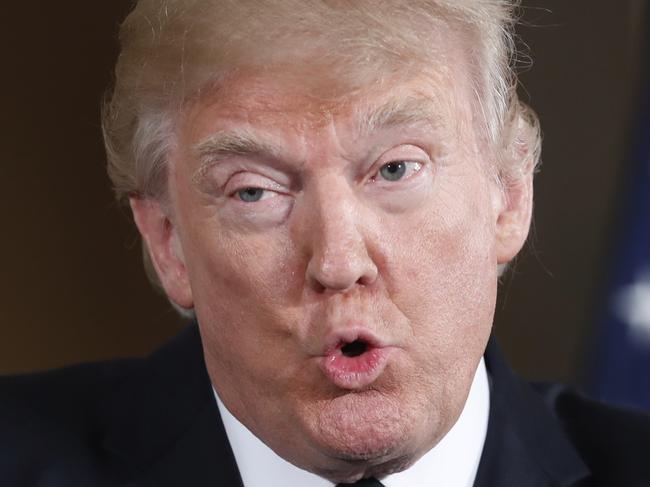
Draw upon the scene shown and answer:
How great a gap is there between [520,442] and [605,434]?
6.0 inches

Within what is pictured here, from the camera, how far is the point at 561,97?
2.57m

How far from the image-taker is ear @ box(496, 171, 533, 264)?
1920mm

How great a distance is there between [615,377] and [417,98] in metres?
1.18

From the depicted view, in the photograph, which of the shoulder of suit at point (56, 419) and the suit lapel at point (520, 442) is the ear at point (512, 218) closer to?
the suit lapel at point (520, 442)

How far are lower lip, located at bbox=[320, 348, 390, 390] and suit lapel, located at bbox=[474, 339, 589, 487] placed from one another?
13.4 inches

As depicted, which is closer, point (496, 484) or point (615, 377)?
point (496, 484)

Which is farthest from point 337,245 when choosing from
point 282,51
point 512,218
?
point 512,218

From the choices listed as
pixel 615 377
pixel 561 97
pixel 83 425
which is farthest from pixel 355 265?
pixel 615 377

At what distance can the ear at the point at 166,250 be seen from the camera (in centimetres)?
196

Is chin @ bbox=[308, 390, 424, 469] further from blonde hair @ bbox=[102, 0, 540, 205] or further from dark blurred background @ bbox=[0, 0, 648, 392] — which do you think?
dark blurred background @ bbox=[0, 0, 648, 392]

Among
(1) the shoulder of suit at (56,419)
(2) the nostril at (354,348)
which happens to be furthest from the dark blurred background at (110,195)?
(2) the nostril at (354,348)

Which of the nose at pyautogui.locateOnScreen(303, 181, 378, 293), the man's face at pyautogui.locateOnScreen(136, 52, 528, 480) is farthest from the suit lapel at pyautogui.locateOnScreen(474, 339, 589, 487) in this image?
the nose at pyautogui.locateOnScreen(303, 181, 378, 293)

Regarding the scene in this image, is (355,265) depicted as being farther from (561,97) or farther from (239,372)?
(561,97)

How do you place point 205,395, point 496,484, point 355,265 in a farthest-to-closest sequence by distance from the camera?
1. point 205,395
2. point 496,484
3. point 355,265
